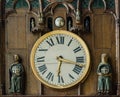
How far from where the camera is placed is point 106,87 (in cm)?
766

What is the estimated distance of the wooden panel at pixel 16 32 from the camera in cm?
784

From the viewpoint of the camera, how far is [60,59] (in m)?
7.73

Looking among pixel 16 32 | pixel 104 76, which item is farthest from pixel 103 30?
pixel 16 32

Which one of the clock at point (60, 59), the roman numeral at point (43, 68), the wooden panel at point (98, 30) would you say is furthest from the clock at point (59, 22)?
the roman numeral at point (43, 68)

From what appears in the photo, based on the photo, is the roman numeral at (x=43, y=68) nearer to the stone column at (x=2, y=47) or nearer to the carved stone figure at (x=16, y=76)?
the carved stone figure at (x=16, y=76)

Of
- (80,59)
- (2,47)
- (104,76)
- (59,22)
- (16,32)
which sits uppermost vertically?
(59,22)

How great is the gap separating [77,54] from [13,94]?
0.79 m

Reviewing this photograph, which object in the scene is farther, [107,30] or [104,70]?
[107,30]

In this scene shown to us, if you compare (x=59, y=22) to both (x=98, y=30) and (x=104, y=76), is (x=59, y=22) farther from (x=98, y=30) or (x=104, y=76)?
(x=104, y=76)

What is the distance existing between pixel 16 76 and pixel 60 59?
50cm

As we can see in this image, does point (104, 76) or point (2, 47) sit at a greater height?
point (2, 47)

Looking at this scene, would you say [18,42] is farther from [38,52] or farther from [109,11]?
[109,11]

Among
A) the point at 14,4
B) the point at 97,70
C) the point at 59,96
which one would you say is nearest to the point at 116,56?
the point at 97,70

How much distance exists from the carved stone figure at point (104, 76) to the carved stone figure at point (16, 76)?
32.3 inches
